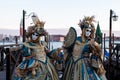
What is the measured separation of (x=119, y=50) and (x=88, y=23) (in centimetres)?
578

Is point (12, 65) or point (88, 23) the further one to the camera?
point (12, 65)

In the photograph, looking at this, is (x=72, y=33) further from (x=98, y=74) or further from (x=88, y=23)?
(x=98, y=74)

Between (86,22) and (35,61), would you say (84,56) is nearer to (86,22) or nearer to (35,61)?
(86,22)

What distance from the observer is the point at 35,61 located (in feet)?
20.5

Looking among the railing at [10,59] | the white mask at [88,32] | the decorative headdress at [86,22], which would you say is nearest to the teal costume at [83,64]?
the white mask at [88,32]

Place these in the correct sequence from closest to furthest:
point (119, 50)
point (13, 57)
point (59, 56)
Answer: point (59, 56) → point (13, 57) → point (119, 50)

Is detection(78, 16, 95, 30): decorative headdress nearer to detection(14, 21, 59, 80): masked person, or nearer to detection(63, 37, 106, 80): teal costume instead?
detection(63, 37, 106, 80): teal costume

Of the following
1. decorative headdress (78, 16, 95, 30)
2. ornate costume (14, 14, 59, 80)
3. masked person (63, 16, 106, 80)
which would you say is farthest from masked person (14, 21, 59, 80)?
decorative headdress (78, 16, 95, 30)

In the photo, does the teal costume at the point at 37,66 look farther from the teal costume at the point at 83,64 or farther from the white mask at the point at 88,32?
the white mask at the point at 88,32

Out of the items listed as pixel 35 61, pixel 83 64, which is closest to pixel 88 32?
pixel 83 64

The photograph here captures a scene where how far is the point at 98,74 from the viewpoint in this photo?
6.32 meters

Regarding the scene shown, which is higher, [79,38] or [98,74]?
[79,38]

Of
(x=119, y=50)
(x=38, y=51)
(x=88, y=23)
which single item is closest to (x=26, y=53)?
(x=38, y=51)

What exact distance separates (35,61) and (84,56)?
0.85m
